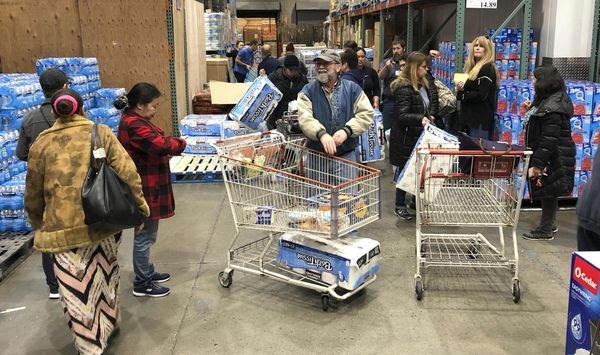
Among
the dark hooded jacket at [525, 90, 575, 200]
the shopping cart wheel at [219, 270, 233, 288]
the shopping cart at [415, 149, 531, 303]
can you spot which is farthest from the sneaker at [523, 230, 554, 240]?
the shopping cart wheel at [219, 270, 233, 288]

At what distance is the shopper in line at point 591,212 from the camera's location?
2.68m

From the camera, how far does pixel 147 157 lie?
4035mm

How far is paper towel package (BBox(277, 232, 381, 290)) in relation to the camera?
3922mm

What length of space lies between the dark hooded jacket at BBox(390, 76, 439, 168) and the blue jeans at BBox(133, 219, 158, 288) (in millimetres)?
2784

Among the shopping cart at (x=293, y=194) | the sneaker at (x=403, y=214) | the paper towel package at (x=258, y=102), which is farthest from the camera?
the paper towel package at (x=258, y=102)

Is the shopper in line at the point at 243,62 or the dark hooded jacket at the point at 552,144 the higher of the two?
the shopper in line at the point at 243,62

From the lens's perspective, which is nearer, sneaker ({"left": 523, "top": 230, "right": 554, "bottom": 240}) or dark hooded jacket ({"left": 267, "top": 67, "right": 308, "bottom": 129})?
sneaker ({"left": 523, "top": 230, "right": 554, "bottom": 240})

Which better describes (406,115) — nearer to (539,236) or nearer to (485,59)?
(485,59)

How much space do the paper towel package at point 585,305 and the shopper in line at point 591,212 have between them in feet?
1.40

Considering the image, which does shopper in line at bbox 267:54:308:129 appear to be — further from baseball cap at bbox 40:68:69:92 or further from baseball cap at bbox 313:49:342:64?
baseball cap at bbox 40:68:69:92

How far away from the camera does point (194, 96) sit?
10.2 metres

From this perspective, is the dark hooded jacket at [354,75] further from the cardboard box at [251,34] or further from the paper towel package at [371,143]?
the cardboard box at [251,34]

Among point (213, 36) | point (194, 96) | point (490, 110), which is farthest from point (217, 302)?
point (213, 36)

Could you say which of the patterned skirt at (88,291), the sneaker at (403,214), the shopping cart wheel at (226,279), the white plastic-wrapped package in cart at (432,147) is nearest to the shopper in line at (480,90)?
the sneaker at (403,214)
